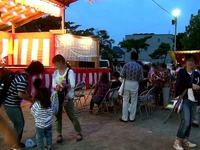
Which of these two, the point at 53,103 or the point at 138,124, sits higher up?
the point at 53,103

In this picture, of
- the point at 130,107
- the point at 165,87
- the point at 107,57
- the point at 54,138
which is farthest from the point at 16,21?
the point at 107,57

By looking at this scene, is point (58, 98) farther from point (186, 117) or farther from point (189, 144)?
point (189, 144)

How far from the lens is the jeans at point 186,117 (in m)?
5.62

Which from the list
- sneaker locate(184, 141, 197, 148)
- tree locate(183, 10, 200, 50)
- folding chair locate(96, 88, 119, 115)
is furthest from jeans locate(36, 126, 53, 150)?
tree locate(183, 10, 200, 50)

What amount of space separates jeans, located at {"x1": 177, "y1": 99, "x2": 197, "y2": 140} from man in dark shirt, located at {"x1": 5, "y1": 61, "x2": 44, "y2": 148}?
2545mm

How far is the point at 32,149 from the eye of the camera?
574cm

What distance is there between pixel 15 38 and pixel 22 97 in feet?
45.6

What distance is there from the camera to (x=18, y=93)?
523 centimetres

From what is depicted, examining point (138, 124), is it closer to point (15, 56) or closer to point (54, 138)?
point (54, 138)

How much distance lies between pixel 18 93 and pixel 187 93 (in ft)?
9.39

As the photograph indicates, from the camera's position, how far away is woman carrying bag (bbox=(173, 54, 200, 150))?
18.5 feet

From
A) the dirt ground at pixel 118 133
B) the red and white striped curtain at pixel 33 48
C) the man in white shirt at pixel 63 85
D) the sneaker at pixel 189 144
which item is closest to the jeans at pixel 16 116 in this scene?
the dirt ground at pixel 118 133

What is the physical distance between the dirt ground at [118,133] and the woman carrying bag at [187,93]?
44 cm

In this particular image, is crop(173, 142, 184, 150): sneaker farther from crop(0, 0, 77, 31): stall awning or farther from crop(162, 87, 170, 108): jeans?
crop(0, 0, 77, 31): stall awning
